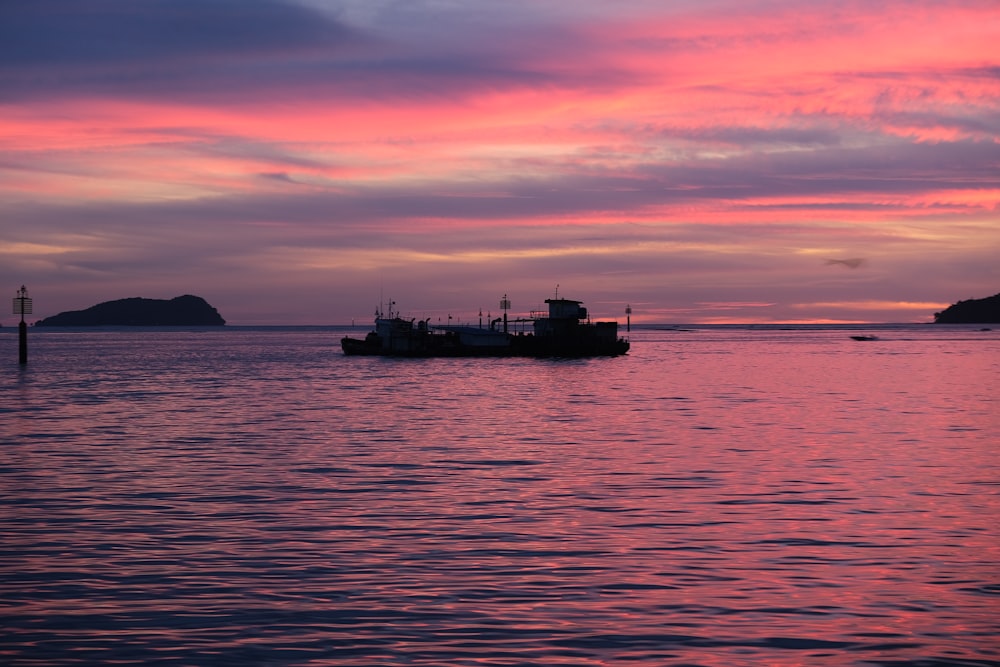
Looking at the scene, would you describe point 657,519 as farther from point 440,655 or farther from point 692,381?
point 692,381

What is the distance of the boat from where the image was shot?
489 ft

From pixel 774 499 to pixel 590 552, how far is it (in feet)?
27.8

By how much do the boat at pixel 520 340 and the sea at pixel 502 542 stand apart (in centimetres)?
9707

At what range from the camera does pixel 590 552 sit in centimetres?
2067

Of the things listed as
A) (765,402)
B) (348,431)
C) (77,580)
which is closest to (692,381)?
(765,402)

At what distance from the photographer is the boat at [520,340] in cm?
14900

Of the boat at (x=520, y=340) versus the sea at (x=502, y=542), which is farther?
the boat at (x=520, y=340)

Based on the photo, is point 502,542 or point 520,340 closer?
point 502,542

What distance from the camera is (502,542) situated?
21.7 m

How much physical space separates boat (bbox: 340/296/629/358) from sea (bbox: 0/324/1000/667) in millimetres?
97072

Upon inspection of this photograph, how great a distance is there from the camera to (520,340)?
155 meters

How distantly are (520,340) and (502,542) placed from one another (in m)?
134

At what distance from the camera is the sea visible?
47.8 ft

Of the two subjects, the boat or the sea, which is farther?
the boat
